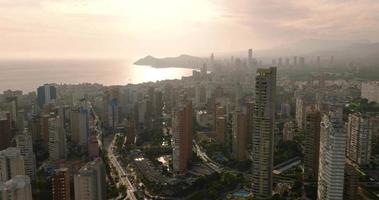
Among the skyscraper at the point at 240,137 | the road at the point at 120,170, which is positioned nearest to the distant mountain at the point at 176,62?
the road at the point at 120,170

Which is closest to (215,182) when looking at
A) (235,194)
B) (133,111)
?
(235,194)

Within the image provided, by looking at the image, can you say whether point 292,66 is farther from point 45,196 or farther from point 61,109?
point 45,196

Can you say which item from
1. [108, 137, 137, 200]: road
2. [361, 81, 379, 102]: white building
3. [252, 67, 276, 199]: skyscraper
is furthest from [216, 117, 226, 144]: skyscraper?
[361, 81, 379, 102]: white building

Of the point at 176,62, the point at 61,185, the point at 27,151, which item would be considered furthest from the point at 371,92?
the point at 176,62

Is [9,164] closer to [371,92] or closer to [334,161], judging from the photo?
[334,161]

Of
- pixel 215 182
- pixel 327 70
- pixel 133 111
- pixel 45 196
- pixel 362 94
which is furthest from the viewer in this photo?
pixel 327 70

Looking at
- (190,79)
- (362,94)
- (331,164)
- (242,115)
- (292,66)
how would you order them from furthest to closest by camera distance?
(292,66) < (190,79) < (362,94) < (242,115) < (331,164)
